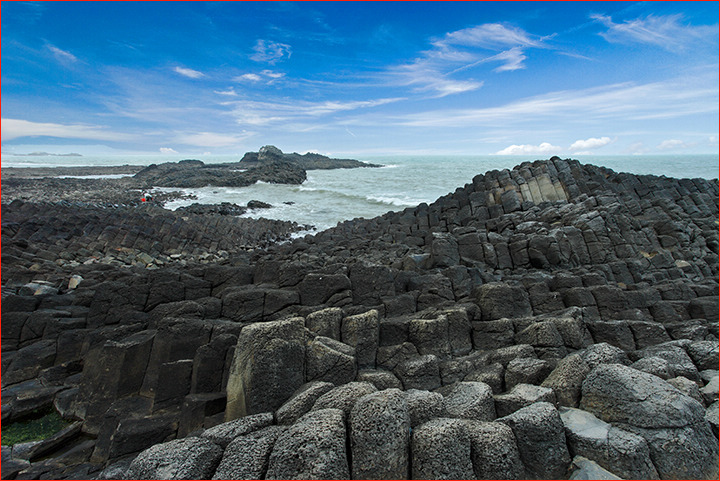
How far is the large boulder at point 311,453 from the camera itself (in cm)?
375

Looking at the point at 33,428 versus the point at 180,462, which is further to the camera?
the point at 33,428

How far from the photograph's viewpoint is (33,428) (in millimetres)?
6949

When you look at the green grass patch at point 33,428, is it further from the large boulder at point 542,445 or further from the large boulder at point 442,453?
the large boulder at point 542,445

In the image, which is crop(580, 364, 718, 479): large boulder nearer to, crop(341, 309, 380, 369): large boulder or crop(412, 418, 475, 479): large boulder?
crop(412, 418, 475, 479): large boulder

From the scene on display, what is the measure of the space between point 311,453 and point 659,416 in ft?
13.0

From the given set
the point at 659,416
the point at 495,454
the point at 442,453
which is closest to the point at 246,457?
the point at 442,453

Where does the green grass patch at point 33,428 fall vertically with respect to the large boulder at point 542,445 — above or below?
below

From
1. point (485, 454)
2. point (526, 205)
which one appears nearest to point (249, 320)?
point (485, 454)

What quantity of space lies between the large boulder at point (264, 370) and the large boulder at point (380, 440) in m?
1.89

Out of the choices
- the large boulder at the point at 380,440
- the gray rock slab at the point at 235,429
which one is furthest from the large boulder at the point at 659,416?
the gray rock slab at the point at 235,429

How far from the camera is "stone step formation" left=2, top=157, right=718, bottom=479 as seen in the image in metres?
4.08

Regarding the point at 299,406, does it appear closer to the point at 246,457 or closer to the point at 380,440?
the point at 246,457

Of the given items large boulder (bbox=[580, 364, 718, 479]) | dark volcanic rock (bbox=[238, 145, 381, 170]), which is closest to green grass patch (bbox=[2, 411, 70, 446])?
large boulder (bbox=[580, 364, 718, 479])

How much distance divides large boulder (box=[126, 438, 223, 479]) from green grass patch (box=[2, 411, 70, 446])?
4222 millimetres
